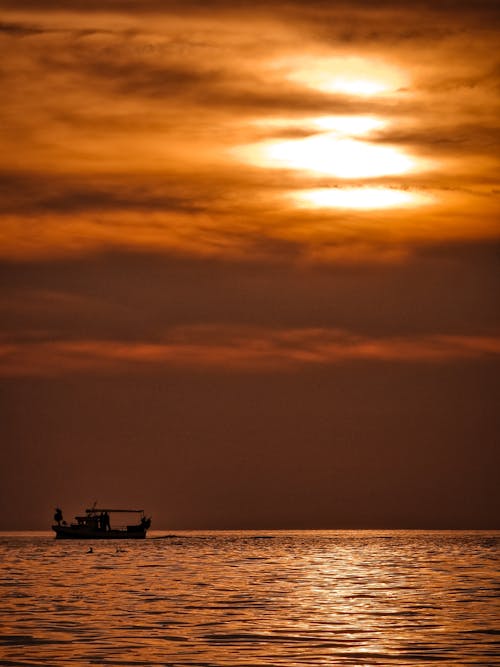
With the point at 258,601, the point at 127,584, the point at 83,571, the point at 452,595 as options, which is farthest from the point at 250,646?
the point at 83,571

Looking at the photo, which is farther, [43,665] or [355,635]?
[355,635]

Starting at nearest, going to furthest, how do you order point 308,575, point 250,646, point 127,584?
point 250,646 → point 127,584 → point 308,575

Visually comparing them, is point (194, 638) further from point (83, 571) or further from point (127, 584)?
point (83, 571)

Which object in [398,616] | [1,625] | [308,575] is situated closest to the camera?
[1,625]

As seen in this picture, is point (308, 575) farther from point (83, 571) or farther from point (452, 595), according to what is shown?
point (452, 595)

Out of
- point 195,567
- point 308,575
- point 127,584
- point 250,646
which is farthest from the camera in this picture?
point 195,567

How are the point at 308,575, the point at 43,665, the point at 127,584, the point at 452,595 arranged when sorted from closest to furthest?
the point at 43,665
the point at 452,595
the point at 127,584
the point at 308,575

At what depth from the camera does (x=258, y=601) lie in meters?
68.1

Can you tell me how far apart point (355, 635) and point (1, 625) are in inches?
562

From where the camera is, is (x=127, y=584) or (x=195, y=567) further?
(x=195, y=567)

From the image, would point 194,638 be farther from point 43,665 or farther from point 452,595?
point 452,595

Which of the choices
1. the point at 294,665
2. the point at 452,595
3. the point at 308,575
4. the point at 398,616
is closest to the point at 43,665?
the point at 294,665

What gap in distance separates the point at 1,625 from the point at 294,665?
1660 centimetres

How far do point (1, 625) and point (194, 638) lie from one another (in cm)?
893
